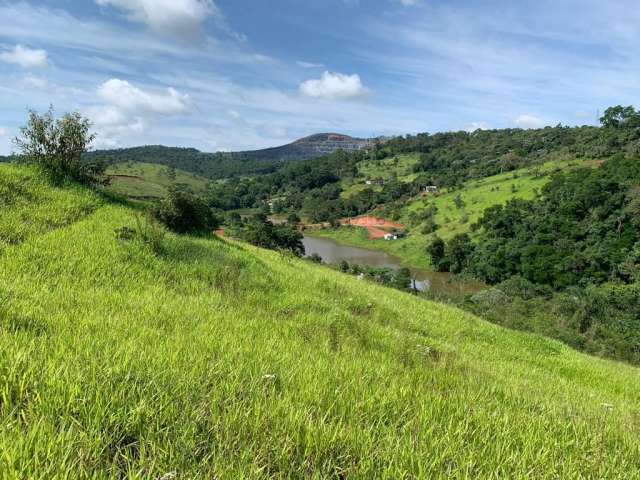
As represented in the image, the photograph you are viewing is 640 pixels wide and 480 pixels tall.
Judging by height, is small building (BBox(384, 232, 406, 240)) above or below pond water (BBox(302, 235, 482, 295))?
above

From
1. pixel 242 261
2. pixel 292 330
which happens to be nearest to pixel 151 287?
pixel 292 330

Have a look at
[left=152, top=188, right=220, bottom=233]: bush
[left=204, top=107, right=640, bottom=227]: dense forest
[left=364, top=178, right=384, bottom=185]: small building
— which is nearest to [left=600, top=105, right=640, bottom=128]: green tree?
[left=204, top=107, right=640, bottom=227]: dense forest

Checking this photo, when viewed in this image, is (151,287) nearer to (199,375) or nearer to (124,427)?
(199,375)

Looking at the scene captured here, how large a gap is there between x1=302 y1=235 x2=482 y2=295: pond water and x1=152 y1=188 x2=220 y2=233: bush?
65168 millimetres

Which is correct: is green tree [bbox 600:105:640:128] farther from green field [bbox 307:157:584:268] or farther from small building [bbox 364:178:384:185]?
small building [bbox 364:178:384:185]

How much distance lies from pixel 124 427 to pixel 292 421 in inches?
35.8

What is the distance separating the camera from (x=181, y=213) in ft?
37.7

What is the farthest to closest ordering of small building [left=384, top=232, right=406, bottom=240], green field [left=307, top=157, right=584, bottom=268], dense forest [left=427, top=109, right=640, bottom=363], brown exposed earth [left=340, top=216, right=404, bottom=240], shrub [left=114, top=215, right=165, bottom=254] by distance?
brown exposed earth [left=340, top=216, right=404, bottom=240] → small building [left=384, top=232, right=406, bottom=240] → green field [left=307, top=157, right=584, bottom=268] → dense forest [left=427, top=109, right=640, bottom=363] → shrub [left=114, top=215, right=165, bottom=254]

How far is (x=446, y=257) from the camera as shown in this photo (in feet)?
305

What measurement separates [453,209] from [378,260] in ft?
110

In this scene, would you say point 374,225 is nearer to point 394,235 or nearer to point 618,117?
point 394,235

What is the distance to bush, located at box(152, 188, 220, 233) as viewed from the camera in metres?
11.1

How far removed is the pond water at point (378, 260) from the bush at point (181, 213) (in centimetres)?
6517

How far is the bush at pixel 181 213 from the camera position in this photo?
1111cm
